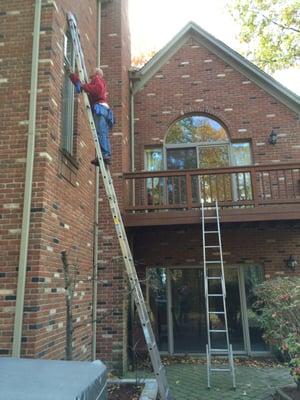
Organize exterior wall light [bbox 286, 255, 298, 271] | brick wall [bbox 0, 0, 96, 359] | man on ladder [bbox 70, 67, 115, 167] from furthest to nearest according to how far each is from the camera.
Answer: exterior wall light [bbox 286, 255, 298, 271]
man on ladder [bbox 70, 67, 115, 167]
brick wall [bbox 0, 0, 96, 359]

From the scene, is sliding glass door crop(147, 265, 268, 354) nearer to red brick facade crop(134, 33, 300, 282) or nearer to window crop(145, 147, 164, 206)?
red brick facade crop(134, 33, 300, 282)

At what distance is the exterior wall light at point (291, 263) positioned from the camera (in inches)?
364

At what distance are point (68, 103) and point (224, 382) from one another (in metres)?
5.85

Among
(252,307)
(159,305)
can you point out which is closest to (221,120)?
(252,307)

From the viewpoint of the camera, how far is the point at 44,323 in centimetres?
481

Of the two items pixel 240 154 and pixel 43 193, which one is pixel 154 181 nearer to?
pixel 240 154

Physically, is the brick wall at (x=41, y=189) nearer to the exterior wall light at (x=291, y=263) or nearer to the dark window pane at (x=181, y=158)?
the dark window pane at (x=181, y=158)

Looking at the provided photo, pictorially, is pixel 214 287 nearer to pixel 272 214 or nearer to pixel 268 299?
pixel 272 214

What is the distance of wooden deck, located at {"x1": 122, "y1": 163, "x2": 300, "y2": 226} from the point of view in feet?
26.8

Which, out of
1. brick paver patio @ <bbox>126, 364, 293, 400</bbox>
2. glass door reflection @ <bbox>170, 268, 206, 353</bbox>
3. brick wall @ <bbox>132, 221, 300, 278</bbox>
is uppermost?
brick wall @ <bbox>132, 221, 300, 278</bbox>

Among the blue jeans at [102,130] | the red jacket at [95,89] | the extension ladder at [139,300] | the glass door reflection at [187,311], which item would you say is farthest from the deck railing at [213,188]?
the extension ladder at [139,300]

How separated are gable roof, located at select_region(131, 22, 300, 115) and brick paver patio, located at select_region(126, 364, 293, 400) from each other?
21.7 ft

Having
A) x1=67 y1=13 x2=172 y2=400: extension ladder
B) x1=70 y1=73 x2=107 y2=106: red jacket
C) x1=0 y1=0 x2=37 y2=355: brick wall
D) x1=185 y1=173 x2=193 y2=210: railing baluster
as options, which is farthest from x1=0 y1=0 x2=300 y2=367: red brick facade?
x1=185 y1=173 x2=193 y2=210: railing baluster

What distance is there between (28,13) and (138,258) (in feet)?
20.0
